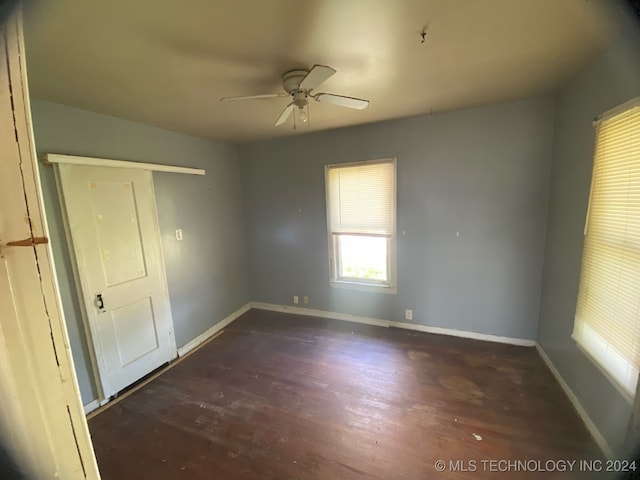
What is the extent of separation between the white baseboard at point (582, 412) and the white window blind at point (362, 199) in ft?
6.43

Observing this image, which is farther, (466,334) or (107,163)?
(466,334)

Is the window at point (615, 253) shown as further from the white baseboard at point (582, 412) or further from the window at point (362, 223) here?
the window at point (362, 223)

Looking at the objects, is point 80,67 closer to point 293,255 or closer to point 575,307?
point 293,255

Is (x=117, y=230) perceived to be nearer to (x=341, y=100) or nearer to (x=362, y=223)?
(x=341, y=100)

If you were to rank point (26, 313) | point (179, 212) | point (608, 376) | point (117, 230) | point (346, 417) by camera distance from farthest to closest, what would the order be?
point (179, 212) < point (117, 230) < point (346, 417) < point (608, 376) < point (26, 313)

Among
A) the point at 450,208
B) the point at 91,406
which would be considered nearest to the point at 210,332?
the point at 91,406

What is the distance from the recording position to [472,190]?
9.12 ft

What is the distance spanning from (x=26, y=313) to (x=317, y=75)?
1.53 metres

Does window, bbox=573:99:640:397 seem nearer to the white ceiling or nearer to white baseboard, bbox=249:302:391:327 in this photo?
the white ceiling

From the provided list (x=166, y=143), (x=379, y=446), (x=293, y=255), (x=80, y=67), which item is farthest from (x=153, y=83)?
(x=379, y=446)

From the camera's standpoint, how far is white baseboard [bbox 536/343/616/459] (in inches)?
63.4

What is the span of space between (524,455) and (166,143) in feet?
13.3

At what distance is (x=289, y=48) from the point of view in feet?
4.80

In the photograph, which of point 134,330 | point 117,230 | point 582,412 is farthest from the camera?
point 134,330
